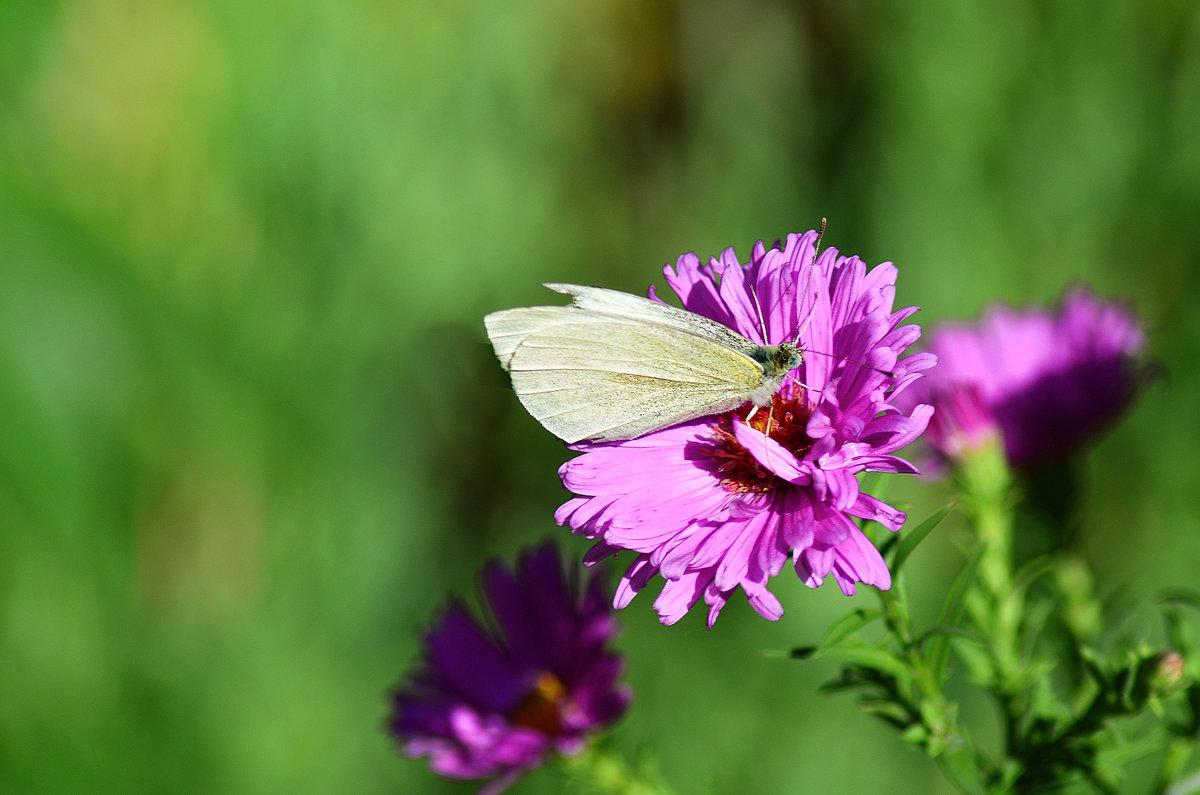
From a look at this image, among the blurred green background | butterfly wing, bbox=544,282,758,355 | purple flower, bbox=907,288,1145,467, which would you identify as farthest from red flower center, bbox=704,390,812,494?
the blurred green background

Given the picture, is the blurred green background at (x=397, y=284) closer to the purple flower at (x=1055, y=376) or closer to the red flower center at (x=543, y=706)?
the purple flower at (x=1055, y=376)

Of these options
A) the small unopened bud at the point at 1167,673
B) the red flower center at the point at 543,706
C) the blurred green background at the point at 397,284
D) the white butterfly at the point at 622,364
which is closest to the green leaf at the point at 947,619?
the small unopened bud at the point at 1167,673

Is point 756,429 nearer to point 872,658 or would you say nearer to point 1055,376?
point 872,658

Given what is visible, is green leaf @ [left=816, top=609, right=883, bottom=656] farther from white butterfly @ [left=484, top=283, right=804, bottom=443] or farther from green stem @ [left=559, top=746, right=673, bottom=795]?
green stem @ [left=559, top=746, right=673, bottom=795]

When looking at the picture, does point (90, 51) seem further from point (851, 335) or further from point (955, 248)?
point (851, 335)

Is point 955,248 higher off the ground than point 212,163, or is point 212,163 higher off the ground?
point 212,163

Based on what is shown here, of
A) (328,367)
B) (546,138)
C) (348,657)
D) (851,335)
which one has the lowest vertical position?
(851,335)

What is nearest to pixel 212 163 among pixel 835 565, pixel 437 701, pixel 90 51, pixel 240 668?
pixel 90 51
